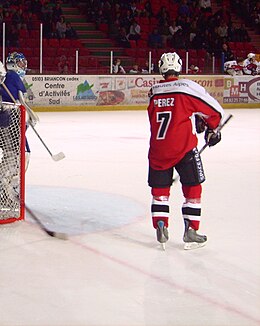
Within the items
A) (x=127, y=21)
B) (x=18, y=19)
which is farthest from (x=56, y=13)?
(x=127, y=21)

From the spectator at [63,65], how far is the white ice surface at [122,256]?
6.17 metres

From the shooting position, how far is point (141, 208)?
4.88 m

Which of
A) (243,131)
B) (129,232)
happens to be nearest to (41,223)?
(129,232)

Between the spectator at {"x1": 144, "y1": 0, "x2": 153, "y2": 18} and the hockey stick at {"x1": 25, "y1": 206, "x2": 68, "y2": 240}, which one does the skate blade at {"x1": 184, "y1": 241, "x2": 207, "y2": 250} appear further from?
the spectator at {"x1": 144, "y1": 0, "x2": 153, "y2": 18}

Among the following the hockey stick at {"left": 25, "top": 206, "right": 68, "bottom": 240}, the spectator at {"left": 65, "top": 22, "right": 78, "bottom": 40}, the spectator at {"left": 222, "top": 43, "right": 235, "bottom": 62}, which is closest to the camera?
the hockey stick at {"left": 25, "top": 206, "right": 68, "bottom": 240}

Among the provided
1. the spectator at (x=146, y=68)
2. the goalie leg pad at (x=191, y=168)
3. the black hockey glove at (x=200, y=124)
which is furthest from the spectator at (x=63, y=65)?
the goalie leg pad at (x=191, y=168)

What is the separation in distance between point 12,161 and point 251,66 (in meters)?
11.0

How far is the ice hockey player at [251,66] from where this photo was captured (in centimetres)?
1475

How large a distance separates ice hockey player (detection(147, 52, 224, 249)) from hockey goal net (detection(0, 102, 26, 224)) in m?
0.98

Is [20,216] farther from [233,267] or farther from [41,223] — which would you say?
[233,267]

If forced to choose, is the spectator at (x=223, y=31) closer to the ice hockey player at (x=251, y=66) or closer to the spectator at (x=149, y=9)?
the spectator at (x=149, y=9)

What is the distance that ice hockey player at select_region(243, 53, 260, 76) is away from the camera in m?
14.8

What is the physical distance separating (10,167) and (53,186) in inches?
43.7

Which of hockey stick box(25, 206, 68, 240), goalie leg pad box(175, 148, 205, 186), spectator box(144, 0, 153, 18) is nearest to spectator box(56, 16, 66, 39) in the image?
spectator box(144, 0, 153, 18)
